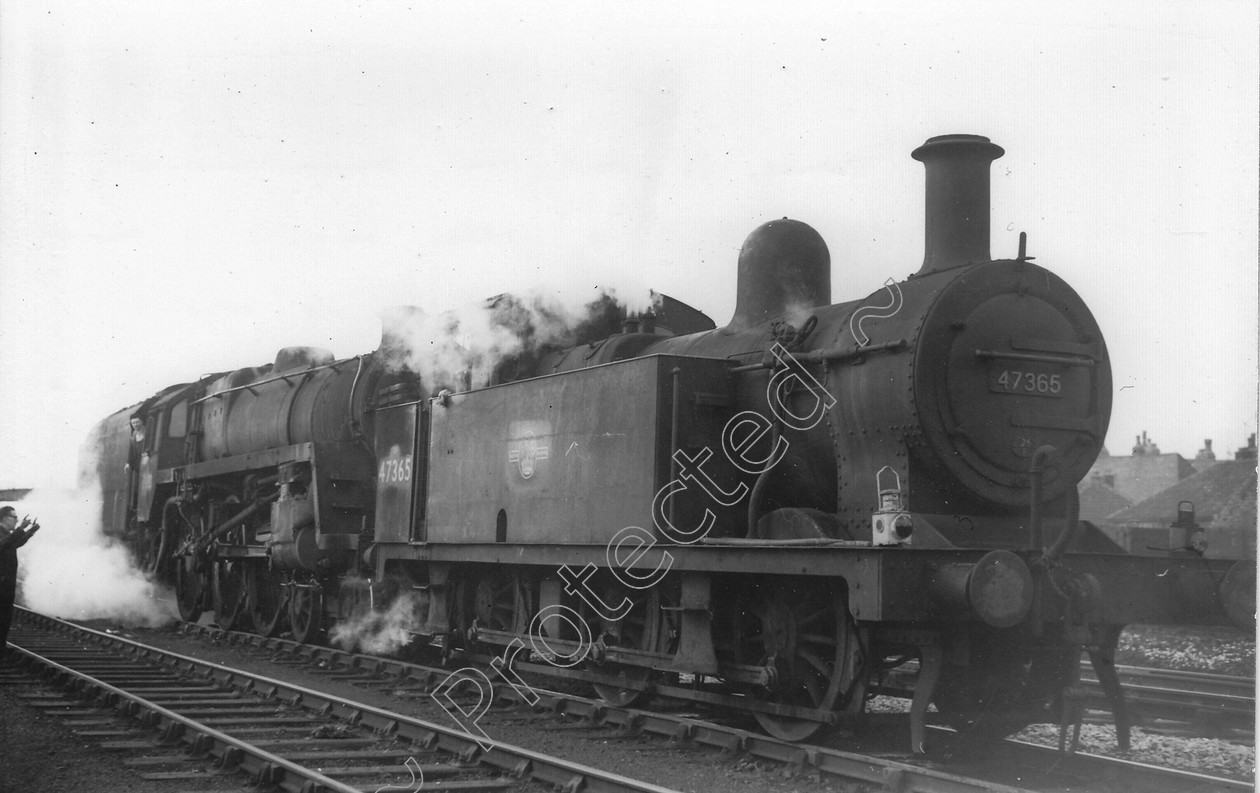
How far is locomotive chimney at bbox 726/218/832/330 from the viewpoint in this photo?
8359 millimetres

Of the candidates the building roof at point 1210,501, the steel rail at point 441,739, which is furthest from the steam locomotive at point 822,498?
the building roof at point 1210,501

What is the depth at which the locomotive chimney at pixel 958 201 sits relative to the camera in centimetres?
742

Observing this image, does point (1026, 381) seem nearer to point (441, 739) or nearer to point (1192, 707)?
point (1192, 707)

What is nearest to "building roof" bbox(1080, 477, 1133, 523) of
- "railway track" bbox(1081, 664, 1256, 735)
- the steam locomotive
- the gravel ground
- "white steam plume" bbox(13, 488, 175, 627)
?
the gravel ground

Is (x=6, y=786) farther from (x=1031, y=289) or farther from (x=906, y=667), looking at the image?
(x=906, y=667)

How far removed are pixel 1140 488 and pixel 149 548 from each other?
31376 millimetres

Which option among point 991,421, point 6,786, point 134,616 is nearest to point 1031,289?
point 991,421

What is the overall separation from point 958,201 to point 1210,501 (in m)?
13.2

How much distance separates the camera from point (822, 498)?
7680 millimetres

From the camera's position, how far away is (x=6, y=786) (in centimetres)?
646

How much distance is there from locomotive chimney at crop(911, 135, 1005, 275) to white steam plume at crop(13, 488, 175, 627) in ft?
43.0

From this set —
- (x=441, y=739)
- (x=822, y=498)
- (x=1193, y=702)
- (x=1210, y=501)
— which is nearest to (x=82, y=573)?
(x=441, y=739)

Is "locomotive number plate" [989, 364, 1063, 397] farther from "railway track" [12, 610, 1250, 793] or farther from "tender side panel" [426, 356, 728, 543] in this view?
"railway track" [12, 610, 1250, 793]

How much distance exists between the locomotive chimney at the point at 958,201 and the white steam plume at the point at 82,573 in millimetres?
13116
